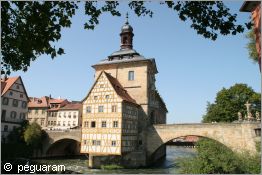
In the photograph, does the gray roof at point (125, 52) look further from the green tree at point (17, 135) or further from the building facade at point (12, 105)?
the green tree at point (17, 135)

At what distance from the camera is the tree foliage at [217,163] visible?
52.2 ft

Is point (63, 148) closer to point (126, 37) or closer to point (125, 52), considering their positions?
point (125, 52)

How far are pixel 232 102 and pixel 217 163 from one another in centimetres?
2515

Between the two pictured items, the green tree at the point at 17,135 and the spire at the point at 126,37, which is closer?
the green tree at the point at 17,135

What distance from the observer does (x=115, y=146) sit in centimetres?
2806

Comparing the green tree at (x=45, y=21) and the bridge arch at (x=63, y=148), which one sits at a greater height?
the green tree at (x=45, y=21)

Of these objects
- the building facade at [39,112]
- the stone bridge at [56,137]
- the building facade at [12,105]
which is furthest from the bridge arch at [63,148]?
the building facade at [39,112]

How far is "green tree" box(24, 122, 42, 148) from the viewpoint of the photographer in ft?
114

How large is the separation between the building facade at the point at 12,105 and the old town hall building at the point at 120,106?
37.3ft

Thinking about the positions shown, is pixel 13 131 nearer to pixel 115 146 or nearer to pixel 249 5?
pixel 115 146

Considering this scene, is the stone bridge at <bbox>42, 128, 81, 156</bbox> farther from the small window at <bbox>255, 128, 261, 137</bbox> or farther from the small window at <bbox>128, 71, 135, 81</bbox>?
the small window at <bbox>255, 128, 261, 137</bbox>

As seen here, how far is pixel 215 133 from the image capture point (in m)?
27.7

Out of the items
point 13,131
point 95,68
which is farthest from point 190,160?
point 13,131

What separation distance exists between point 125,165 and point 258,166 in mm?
15272
